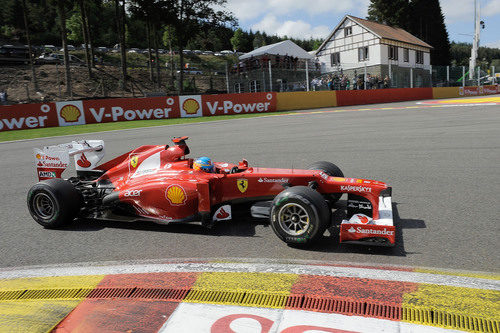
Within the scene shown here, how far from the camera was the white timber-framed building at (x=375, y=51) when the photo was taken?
42.4 metres

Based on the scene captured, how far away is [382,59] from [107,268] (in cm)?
4366

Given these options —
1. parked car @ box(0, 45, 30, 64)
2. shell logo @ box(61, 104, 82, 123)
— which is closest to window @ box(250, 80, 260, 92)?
shell logo @ box(61, 104, 82, 123)

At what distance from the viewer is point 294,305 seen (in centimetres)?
290

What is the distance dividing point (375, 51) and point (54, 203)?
142 ft

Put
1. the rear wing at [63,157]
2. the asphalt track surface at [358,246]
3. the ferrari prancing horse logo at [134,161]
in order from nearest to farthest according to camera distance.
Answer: the asphalt track surface at [358,246] < the ferrari prancing horse logo at [134,161] < the rear wing at [63,157]

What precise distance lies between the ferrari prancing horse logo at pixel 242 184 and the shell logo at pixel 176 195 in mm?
635

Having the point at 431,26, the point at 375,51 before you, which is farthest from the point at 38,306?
the point at 431,26

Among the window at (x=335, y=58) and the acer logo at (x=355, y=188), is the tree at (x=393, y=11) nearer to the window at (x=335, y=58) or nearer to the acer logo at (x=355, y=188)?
the window at (x=335, y=58)

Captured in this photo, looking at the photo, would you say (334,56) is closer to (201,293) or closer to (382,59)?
(382,59)

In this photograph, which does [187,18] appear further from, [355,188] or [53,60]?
[355,188]

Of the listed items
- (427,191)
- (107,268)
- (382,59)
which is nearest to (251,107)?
(427,191)

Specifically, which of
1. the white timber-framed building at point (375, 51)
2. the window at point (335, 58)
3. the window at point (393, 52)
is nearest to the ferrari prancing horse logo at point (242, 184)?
the white timber-framed building at point (375, 51)

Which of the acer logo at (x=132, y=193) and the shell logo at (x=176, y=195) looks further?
the acer logo at (x=132, y=193)

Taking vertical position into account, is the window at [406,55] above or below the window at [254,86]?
above
